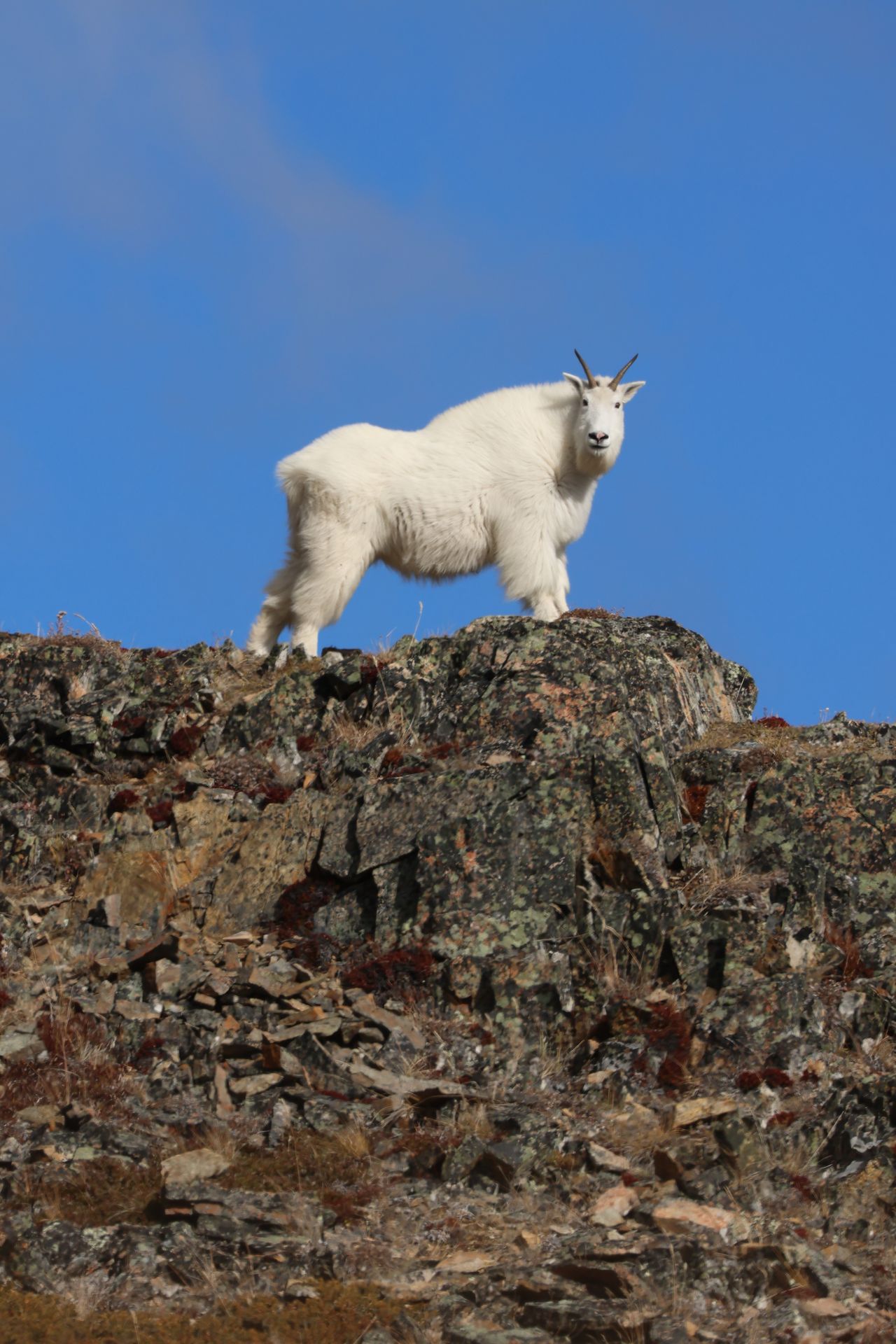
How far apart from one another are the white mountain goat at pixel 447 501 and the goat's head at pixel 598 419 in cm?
2

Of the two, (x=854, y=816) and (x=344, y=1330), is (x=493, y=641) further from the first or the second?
A: (x=344, y=1330)

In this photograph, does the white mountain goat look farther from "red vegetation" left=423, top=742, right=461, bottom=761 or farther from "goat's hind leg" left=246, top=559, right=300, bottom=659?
"red vegetation" left=423, top=742, right=461, bottom=761

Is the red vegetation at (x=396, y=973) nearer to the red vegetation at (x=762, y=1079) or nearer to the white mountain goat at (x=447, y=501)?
the red vegetation at (x=762, y=1079)

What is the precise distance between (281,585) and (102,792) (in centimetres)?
413

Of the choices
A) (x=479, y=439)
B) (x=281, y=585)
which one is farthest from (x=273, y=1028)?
(x=479, y=439)

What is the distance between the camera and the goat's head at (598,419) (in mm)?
16516

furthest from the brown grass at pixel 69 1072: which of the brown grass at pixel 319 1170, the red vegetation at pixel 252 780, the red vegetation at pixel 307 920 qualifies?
the red vegetation at pixel 252 780

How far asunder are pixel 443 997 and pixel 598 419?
7.89 meters

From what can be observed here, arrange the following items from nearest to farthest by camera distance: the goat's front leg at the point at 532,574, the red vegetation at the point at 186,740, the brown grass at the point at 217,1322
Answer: the brown grass at the point at 217,1322 → the red vegetation at the point at 186,740 → the goat's front leg at the point at 532,574

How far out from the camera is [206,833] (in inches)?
511

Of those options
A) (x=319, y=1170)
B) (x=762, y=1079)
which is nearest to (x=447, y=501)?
(x=762, y=1079)

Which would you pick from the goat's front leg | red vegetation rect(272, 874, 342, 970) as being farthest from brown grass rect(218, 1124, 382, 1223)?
the goat's front leg

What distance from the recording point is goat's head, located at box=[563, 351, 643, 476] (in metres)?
16.5

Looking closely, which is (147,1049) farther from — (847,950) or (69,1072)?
(847,950)
